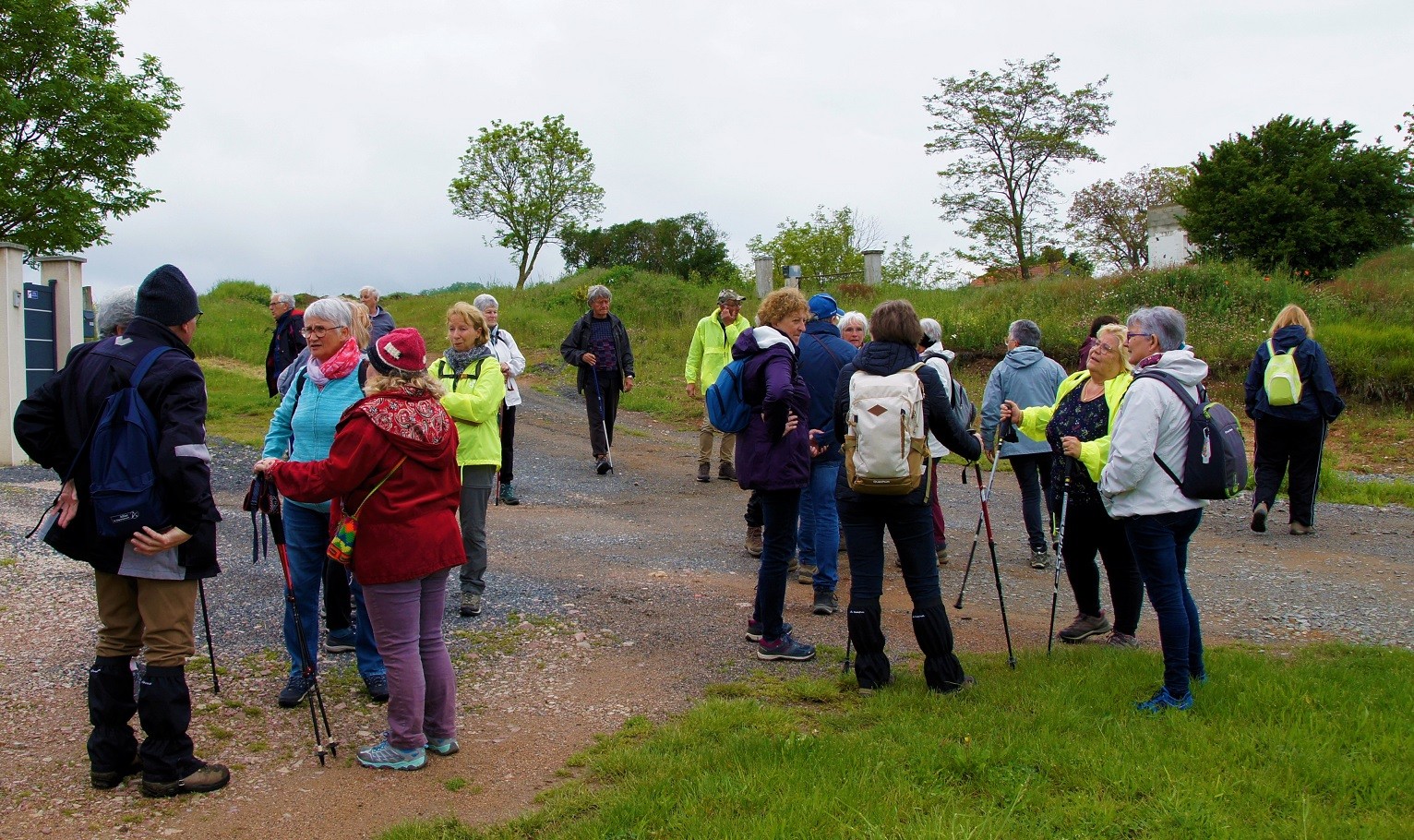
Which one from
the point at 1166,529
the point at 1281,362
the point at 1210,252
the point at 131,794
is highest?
the point at 1210,252

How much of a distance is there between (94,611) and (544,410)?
11.3 m

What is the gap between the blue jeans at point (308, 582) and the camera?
4.72 m

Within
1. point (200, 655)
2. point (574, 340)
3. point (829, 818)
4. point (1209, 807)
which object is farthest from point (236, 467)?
point (1209, 807)

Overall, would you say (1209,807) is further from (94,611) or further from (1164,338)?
(94,611)

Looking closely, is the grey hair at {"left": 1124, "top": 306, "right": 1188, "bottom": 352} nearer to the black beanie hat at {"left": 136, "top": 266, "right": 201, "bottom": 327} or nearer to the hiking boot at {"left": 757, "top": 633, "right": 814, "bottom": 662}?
the hiking boot at {"left": 757, "top": 633, "right": 814, "bottom": 662}

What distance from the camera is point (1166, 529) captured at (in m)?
4.57

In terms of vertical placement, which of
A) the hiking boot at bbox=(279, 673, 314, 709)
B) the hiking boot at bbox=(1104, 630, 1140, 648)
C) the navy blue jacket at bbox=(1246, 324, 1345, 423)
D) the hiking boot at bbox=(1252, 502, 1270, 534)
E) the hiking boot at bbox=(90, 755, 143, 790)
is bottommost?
the hiking boot at bbox=(90, 755, 143, 790)

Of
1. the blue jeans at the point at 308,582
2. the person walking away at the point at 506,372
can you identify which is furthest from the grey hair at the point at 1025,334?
the blue jeans at the point at 308,582

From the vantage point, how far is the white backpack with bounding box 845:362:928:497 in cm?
→ 460

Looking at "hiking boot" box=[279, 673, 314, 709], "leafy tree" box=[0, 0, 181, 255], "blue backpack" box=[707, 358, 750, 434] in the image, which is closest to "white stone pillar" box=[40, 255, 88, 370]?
"hiking boot" box=[279, 673, 314, 709]

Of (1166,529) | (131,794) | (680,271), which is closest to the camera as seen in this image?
(131,794)

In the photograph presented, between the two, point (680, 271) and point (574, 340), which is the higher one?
point (680, 271)

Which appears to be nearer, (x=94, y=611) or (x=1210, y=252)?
A: (x=94, y=611)

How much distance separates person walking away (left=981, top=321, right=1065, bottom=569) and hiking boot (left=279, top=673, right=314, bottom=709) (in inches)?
196
